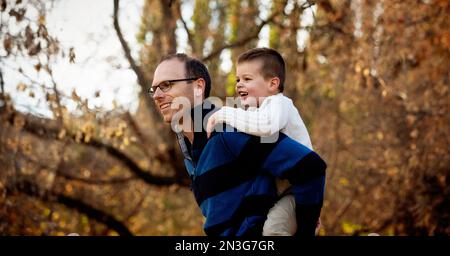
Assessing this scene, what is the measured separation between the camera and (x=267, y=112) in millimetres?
2584

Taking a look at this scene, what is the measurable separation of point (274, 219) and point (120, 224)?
8684 millimetres

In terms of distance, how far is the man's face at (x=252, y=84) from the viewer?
9.36 ft

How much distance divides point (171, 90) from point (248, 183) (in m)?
0.61

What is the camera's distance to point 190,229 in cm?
1611

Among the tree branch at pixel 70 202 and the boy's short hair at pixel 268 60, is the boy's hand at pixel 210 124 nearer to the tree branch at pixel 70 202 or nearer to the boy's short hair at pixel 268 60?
the boy's short hair at pixel 268 60

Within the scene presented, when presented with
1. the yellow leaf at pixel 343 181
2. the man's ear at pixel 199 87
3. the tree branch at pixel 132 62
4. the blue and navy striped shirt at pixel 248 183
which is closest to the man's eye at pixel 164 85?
the man's ear at pixel 199 87

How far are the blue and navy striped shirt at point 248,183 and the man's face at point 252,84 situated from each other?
43 cm

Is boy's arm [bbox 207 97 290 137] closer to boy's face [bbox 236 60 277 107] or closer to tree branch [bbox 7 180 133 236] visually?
boy's face [bbox 236 60 277 107]

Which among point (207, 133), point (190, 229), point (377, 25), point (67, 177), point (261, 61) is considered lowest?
point (190, 229)

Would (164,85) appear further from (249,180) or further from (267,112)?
(249,180)

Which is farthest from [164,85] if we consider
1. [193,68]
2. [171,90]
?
[193,68]
